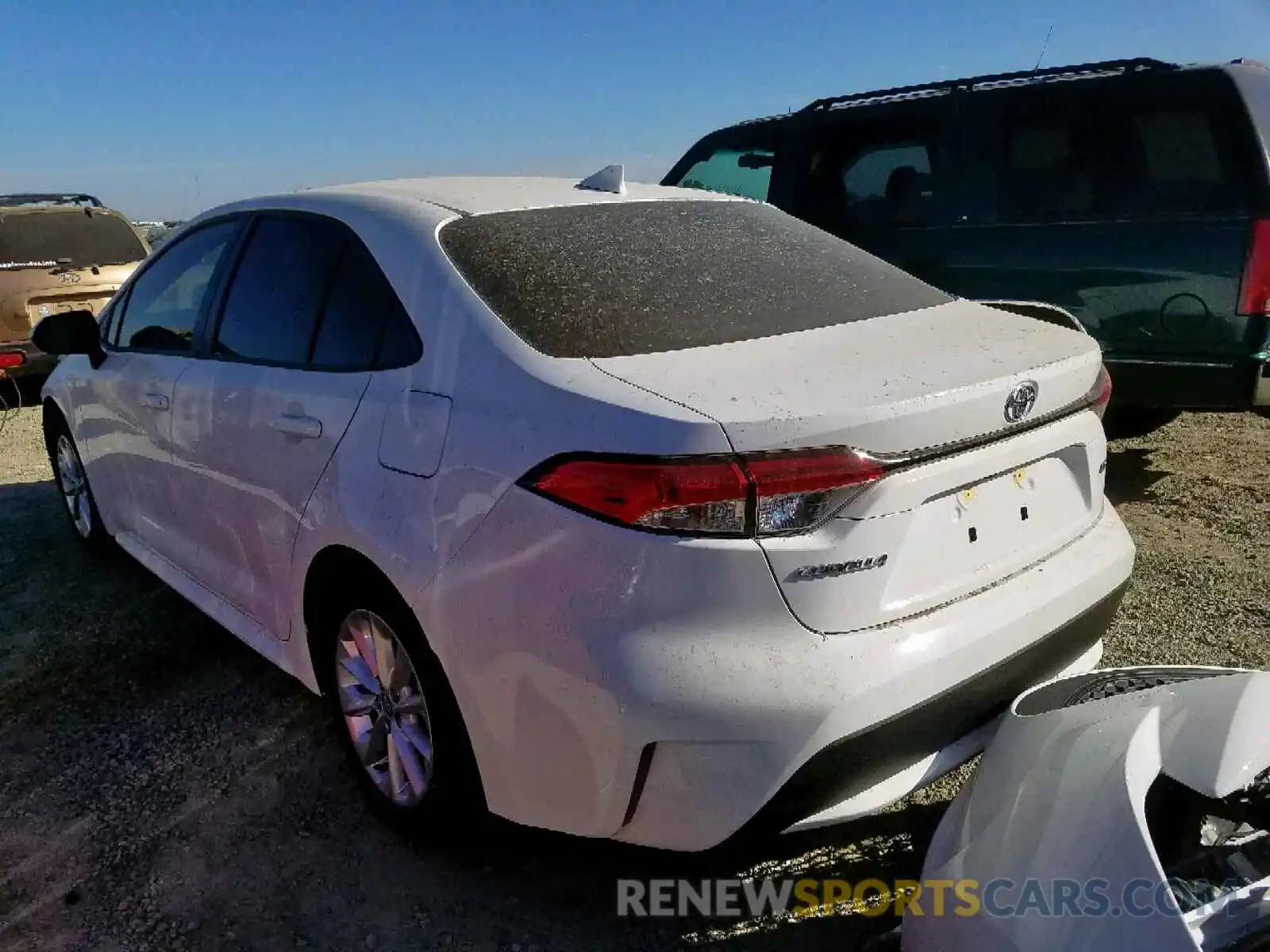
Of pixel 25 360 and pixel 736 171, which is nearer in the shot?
pixel 736 171

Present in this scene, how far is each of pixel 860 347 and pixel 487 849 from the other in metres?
1.51

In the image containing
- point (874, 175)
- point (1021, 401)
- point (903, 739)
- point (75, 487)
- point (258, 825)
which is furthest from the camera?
point (874, 175)

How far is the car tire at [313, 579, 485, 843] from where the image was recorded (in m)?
2.25

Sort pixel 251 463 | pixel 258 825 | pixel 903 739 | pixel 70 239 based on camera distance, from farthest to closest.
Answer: pixel 70 239 < pixel 251 463 < pixel 258 825 < pixel 903 739

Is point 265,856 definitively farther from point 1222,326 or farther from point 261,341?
point 1222,326

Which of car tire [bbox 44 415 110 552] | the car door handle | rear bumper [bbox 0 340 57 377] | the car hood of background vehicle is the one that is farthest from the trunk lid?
rear bumper [bbox 0 340 57 377]

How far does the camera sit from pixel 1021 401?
209 centimetres

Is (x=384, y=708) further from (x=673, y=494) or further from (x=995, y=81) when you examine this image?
(x=995, y=81)

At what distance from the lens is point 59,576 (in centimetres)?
453

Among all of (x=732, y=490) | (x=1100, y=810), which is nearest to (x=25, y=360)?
(x=732, y=490)

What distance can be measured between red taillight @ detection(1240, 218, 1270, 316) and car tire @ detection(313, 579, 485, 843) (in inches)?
146

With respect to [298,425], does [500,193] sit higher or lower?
higher

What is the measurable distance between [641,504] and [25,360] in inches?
323

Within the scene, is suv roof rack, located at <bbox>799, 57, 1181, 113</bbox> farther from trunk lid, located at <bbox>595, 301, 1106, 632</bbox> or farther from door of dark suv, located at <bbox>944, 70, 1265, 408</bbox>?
trunk lid, located at <bbox>595, 301, 1106, 632</bbox>
